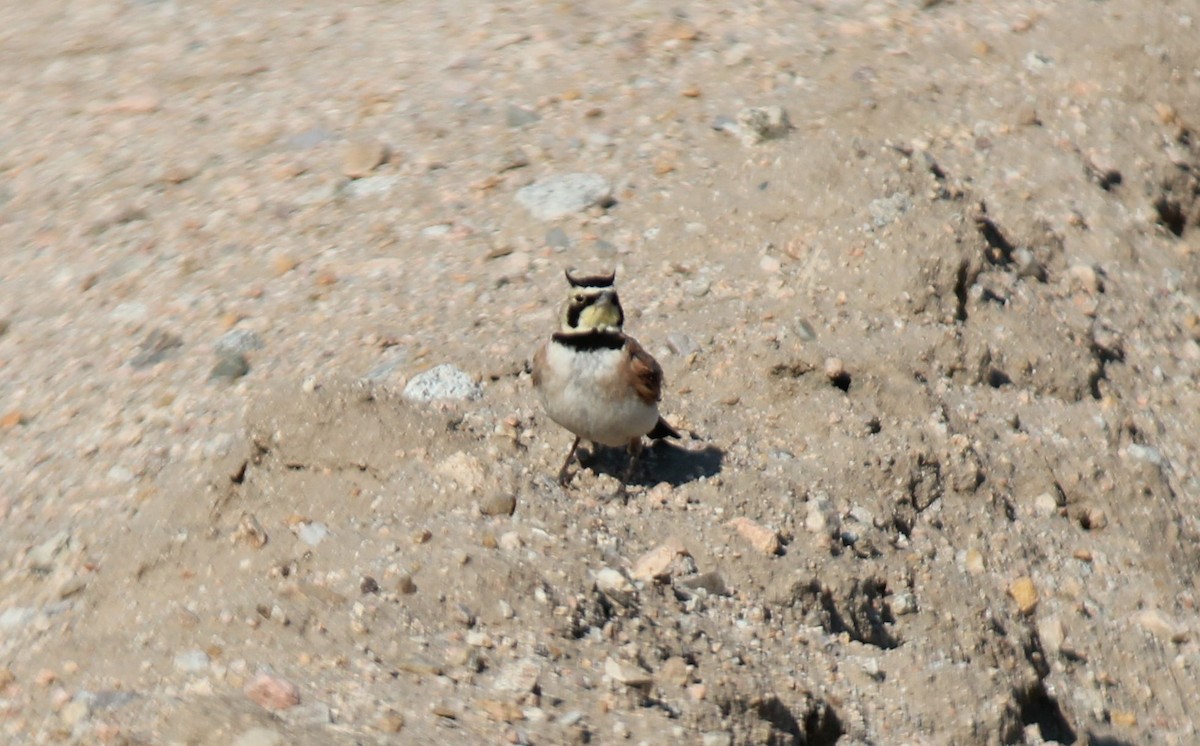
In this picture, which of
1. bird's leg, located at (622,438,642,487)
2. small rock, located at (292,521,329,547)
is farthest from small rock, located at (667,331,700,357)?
small rock, located at (292,521,329,547)

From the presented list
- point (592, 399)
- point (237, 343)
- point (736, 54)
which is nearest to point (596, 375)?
point (592, 399)

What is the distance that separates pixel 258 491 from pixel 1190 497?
410 centimetres

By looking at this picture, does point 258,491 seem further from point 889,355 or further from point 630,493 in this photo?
point 889,355

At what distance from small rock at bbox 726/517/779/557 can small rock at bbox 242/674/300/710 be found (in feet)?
6.09

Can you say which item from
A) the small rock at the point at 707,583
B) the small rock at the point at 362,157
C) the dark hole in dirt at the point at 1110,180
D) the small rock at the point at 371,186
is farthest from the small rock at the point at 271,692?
the dark hole in dirt at the point at 1110,180

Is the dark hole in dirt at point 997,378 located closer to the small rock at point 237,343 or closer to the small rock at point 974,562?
the small rock at point 974,562

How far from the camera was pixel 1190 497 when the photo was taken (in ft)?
22.0

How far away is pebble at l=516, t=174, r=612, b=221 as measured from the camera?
7.45 meters

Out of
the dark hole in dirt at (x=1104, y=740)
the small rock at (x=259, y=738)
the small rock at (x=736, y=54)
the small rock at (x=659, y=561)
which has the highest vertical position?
the small rock at (x=259, y=738)

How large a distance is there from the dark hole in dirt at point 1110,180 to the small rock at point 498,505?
180 inches

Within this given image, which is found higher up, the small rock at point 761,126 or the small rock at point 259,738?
the small rock at point 259,738

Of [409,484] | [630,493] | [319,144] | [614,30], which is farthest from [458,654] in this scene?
[614,30]

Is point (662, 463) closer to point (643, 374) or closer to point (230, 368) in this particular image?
point (643, 374)

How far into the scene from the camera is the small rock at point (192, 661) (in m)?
4.41
